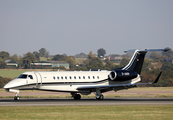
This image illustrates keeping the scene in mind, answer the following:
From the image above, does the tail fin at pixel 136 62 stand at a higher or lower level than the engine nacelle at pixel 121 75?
higher

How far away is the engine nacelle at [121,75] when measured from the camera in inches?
1462

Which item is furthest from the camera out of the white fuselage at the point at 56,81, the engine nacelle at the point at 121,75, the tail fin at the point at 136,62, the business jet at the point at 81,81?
the tail fin at the point at 136,62

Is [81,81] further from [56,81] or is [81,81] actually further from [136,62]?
[136,62]

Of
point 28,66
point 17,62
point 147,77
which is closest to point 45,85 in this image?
point 147,77

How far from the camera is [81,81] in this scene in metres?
35.9

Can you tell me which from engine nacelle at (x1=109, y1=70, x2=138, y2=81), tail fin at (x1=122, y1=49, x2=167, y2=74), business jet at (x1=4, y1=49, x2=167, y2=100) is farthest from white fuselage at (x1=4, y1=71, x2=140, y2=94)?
tail fin at (x1=122, y1=49, x2=167, y2=74)

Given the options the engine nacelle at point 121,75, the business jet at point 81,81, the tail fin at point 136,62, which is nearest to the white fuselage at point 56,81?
the business jet at point 81,81

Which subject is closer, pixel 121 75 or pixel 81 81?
pixel 81 81

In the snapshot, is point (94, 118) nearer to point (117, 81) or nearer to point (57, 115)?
point (57, 115)

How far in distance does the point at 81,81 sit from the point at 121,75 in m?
5.08

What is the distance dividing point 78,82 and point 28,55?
122m

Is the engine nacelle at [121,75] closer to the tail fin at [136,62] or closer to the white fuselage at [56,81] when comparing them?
the tail fin at [136,62]

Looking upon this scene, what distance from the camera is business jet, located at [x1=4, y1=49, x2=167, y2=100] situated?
33.6 meters

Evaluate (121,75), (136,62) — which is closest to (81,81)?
(121,75)
